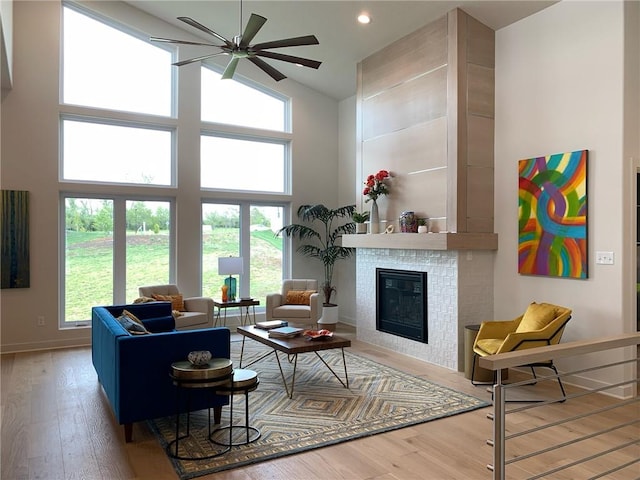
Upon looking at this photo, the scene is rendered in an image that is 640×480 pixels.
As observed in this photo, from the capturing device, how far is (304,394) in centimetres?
439

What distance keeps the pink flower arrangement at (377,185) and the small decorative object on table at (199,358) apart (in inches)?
143

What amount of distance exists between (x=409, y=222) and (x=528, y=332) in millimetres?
2013

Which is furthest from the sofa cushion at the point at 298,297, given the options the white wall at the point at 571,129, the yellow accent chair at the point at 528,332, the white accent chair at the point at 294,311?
the yellow accent chair at the point at 528,332

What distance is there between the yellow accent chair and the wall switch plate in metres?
0.52

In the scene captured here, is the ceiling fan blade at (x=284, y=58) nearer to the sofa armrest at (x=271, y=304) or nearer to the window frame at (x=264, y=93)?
the window frame at (x=264, y=93)

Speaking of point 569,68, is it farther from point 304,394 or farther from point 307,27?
point 304,394

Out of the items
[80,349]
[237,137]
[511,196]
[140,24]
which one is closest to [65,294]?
[80,349]

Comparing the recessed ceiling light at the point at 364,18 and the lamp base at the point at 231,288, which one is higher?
the recessed ceiling light at the point at 364,18

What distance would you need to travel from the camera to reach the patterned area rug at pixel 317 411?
10.6 feet

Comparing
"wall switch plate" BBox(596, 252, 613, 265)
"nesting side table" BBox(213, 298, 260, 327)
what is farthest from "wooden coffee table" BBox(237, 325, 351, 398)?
"wall switch plate" BBox(596, 252, 613, 265)

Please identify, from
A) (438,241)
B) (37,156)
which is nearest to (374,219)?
(438,241)

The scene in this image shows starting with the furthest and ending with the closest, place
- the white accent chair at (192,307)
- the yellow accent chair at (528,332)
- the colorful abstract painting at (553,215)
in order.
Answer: the white accent chair at (192,307), the colorful abstract painting at (553,215), the yellow accent chair at (528,332)

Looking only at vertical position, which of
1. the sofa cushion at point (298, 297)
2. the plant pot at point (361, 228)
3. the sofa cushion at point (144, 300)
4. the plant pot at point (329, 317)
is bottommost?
the plant pot at point (329, 317)

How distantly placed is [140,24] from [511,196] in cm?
551
